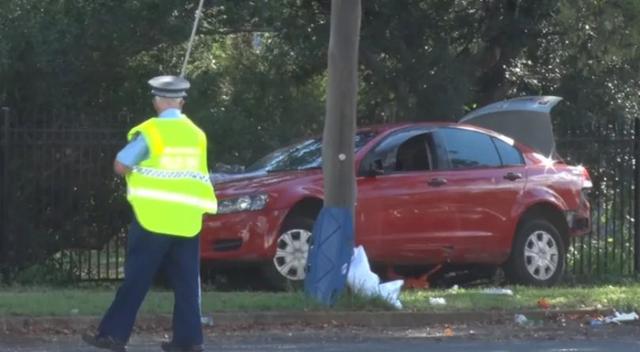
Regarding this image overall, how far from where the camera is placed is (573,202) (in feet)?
43.6

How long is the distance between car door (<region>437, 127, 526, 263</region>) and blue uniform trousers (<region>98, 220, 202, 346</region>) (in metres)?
5.11

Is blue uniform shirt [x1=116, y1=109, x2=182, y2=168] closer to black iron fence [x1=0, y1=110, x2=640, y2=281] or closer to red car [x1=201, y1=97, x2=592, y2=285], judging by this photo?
red car [x1=201, y1=97, x2=592, y2=285]

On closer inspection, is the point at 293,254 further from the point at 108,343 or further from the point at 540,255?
the point at 108,343

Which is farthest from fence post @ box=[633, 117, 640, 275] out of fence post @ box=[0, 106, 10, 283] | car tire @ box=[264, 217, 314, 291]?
fence post @ box=[0, 106, 10, 283]

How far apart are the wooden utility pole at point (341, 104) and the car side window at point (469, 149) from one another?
232cm

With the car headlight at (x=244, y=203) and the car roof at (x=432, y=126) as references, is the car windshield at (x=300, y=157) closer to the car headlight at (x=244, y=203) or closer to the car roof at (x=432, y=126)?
the car roof at (x=432, y=126)

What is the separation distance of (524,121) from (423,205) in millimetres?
2072

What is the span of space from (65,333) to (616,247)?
7.23 m

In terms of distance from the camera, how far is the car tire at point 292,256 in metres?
11.9

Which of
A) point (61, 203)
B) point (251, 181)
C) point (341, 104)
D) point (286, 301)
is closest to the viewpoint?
point (286, 301)

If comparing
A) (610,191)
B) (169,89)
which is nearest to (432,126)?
(610,191)

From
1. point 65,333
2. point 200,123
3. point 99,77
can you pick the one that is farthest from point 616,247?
point 65,333

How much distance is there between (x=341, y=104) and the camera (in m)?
10.6

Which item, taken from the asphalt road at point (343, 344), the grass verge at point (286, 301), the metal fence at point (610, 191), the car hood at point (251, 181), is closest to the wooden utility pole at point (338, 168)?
the grass verge at point (286, 301)
